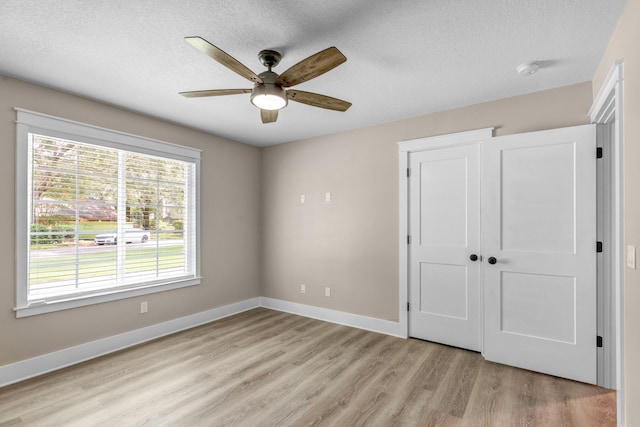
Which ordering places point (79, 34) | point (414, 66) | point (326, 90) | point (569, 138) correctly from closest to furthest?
1. point (79, 34)
2. point (414, 66)
3. point (569, 138)
4. point (326, 90)

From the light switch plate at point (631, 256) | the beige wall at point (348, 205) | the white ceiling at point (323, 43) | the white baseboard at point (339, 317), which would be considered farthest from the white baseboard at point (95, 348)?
the light switch plate at point (631, 256)

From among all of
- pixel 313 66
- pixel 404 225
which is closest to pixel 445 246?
pixel 404 225

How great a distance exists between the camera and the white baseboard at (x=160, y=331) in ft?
8.83

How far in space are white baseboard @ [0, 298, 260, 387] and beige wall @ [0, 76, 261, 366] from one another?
5 centimetres

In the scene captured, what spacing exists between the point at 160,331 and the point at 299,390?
80.9 inches

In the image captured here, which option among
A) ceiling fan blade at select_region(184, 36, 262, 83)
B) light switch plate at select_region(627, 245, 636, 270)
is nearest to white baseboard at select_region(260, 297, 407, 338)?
light switch plate at select_region(627, 245, 636, 270)

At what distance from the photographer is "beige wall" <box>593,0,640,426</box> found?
1619 millimetres

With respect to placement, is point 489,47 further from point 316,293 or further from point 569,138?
point 316,293

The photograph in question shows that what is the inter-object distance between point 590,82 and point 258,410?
12.5 feet

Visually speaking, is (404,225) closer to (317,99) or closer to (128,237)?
(317,99)

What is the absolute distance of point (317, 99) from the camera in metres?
2.41

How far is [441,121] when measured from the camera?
3475mm

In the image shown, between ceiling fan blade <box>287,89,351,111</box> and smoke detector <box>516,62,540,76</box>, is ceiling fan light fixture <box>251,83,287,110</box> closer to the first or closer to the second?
ceiling fan blade <box>287,89,351,111</box>

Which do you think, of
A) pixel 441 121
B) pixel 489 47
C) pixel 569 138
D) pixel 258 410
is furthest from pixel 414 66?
pixel 258 410
